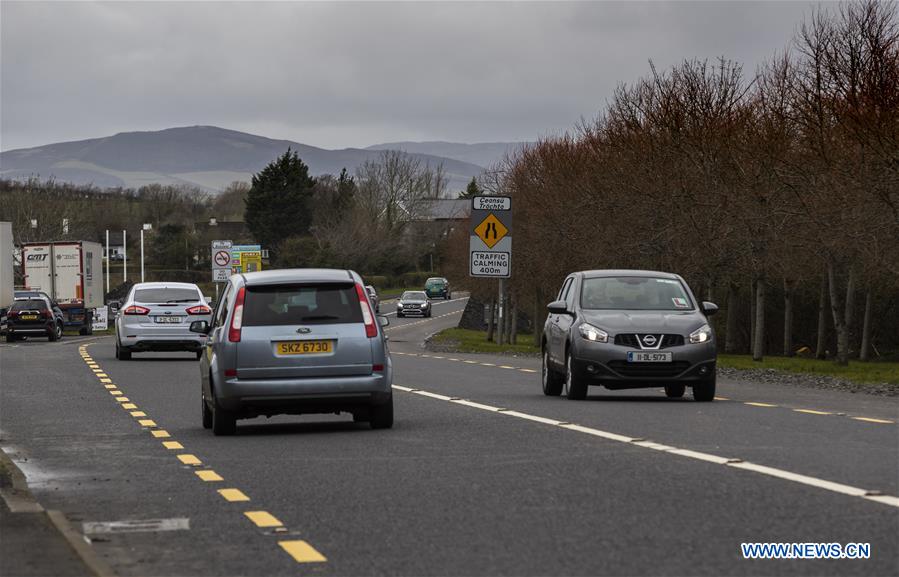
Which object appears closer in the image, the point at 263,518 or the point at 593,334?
the point at 263,518

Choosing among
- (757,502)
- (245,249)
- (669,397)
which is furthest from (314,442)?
(245,249)

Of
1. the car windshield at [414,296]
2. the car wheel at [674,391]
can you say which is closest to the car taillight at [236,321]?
the car wheel at [674,391]

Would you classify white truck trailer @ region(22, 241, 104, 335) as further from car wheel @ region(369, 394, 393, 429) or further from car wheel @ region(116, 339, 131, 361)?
car wheel @ region(369, 394, 393, 429)

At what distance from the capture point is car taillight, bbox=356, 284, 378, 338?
1539cm

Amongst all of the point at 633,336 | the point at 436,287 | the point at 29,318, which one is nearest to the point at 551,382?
the point at 633,336

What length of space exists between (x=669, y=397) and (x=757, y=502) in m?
11.5

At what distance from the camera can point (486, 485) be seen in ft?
34.9

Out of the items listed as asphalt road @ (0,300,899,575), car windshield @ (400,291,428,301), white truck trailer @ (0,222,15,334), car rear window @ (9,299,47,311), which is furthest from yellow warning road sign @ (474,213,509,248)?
car windshield @ (400,291,428,301)

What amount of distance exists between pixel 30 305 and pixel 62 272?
1074cm

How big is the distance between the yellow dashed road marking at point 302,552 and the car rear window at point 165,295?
2658 centimetres

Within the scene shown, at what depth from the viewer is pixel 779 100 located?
4472cm

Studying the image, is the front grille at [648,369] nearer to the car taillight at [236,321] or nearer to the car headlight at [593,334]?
the car headlight at [593,334]

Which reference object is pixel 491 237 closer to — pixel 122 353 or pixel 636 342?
pixel 122 353

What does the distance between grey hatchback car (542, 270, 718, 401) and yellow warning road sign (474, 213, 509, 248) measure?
24.8 metres
